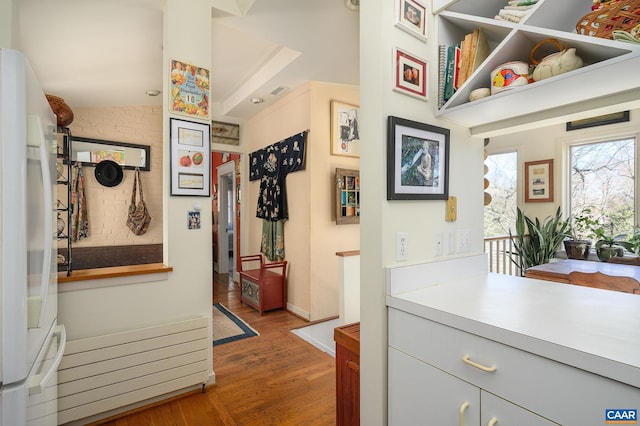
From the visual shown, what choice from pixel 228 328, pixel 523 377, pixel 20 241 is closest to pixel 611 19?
pixel 523 377

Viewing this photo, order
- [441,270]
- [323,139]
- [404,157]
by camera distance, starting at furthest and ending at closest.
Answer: [323,139] → [441,270] → [404,157]

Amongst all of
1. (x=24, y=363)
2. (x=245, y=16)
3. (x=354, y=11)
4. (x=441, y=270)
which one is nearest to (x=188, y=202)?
(x=24, y=363)

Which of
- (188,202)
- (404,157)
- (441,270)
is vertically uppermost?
(404,157)

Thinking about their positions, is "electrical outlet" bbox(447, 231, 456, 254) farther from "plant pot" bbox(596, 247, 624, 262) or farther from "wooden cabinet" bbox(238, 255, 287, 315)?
"plant pot" bbox(596, 247, 624, 262)

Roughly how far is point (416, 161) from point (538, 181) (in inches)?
138

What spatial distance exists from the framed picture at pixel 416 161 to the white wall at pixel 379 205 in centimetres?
3

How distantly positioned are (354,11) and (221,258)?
16.0ft

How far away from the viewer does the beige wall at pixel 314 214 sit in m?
3.34

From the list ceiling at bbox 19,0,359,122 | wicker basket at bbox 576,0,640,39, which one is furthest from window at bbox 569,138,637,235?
wicker basket at bbox 576,0,640,39

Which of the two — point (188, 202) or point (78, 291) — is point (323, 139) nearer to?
point (188, 202)

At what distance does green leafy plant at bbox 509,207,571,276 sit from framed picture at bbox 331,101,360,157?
2140 millimetres

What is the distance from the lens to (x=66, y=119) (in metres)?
1.77

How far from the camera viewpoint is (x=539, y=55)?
121cm

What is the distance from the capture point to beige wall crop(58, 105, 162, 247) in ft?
11.7
